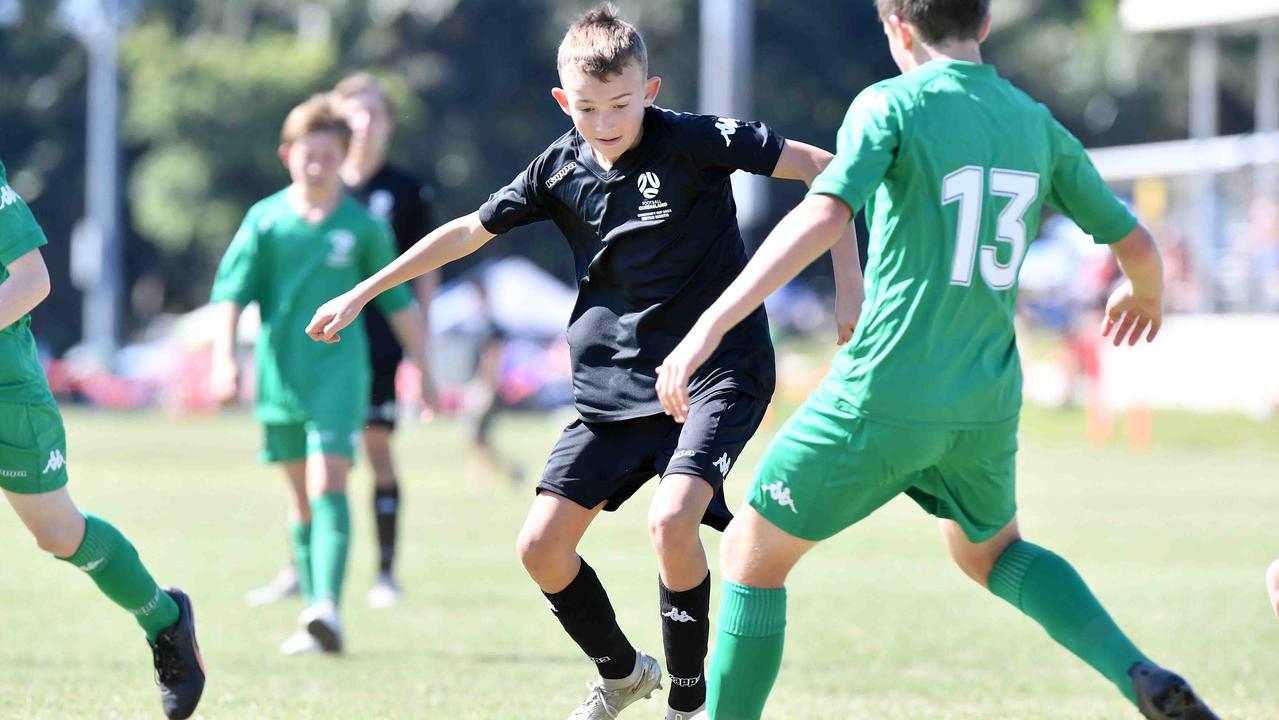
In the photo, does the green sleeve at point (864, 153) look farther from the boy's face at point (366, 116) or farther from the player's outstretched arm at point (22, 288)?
the boy's face at point (366, 116)

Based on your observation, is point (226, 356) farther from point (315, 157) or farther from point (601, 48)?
point (601, 48)

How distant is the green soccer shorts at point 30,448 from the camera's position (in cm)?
520

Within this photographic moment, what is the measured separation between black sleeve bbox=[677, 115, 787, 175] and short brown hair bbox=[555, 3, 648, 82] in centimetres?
24

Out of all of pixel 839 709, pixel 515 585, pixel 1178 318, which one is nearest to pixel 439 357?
pixel 1178 318

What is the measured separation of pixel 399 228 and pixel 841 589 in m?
3.11

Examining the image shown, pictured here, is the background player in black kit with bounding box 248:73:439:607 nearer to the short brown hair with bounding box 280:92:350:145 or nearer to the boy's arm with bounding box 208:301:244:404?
the short brown hair with bounding box 280:92:350:145

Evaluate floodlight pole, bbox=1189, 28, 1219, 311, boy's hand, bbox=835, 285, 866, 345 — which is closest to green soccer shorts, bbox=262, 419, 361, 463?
boy's hand, bbox=835, 285, 866, 345

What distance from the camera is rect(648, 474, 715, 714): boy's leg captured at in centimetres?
484

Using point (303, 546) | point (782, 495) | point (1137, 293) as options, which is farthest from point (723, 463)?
point (303, 546)

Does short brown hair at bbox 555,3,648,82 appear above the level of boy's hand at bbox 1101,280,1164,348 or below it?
above

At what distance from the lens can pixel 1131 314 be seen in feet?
14.8

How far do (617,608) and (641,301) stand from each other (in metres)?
3.82

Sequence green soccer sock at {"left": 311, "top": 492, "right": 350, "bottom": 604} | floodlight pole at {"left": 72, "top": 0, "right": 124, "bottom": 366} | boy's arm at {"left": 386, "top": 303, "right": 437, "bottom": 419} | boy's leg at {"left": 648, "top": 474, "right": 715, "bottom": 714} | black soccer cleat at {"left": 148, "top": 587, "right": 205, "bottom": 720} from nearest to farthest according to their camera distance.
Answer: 1. boy's leg at {"left": 648, "top": 474, "right": 715, "bottom": 714}
2. black soccer cleat at {"left": 148, "top": 587, "right": 205, "bottom": 720}
3. green soccer sock at {"left": 311, "top": 492, "right": 350, "bottom": 604}
4. boy's arm at {"left": 386, "top": 303, "right": 437, "bottom": 419}
5. floodlight pole at {"left": 72, "top": 0, "right": 124, "bottom": 366}

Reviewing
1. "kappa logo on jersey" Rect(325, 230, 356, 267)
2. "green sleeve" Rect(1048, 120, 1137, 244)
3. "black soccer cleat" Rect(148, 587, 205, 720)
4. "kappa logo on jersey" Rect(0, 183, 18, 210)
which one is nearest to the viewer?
"green sleeve" Rect(1048, 120, 1137, 244)
